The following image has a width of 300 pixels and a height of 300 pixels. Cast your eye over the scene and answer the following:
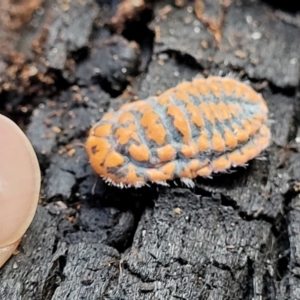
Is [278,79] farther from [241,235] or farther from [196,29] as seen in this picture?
[241,235]

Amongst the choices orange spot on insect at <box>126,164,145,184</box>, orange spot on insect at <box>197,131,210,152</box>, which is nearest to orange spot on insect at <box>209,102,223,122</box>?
orange spot on insect at <box>197,131,210,152</box>

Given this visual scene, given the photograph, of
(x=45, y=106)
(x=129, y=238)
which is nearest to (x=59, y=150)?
(x=45, y=106)

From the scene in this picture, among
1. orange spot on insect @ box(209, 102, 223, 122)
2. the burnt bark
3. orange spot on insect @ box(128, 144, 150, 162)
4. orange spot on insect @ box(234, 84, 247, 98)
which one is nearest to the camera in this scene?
the burnt bark

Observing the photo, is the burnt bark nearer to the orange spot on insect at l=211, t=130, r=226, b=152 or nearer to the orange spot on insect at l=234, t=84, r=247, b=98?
the orange spot on insect at l=211, t=130, r=226, b=152

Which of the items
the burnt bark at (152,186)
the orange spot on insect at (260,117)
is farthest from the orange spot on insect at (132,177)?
the orange spot on insect at (260,117)

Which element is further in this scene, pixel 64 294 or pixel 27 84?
pixel 27 84

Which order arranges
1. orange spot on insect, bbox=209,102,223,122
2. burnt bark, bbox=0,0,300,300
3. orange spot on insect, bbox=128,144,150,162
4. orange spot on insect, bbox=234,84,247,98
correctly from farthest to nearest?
orange spot on insect, bbox=234,84,247,98, orange spot on insect, bbox=209,102,223,122, orange spot on insect, bbox=128,144,150,162, burnt bark, bbox=0,0,300,300

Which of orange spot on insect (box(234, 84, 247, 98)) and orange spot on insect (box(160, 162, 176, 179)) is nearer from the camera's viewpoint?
orange spot on insect (box(160, 162, 176, 179))

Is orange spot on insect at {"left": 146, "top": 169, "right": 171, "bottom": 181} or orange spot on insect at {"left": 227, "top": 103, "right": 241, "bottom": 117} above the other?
orange spot on insect at {"left": 227, "top": 103, "right": 241, "bottom": 117}

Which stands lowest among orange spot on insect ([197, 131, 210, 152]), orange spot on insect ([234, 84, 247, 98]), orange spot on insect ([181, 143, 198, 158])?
orange spot on insect ([181, 143, 198, 158])
